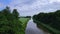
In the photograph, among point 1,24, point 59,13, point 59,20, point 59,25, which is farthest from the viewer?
point 59,13

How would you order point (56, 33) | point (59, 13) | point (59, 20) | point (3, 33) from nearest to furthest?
point (3, 33) → point (56, 33) → point (59, 20) → point (59, 13)

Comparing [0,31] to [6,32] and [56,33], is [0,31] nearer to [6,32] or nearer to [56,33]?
[6,32]

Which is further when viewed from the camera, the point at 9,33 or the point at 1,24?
the point at 1,24

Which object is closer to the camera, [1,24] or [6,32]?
[6,32]

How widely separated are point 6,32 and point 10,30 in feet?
4.62

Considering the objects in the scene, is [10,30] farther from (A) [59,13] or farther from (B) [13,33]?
(A) [59,13]

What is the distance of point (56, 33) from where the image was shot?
45.7 metres

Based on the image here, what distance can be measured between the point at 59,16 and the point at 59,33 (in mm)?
21213

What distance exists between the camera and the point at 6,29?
35438 millimetres

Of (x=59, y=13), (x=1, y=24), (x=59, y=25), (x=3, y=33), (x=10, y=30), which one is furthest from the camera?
(x=59, y=13)

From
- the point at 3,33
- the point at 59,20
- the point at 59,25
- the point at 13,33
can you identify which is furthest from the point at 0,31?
the point at 59,20

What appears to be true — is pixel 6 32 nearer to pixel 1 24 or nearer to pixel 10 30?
pixel 10 30

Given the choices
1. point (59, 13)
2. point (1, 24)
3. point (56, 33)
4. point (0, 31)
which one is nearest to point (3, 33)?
point (0, 31)

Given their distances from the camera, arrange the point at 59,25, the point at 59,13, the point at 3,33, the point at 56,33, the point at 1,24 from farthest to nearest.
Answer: the point at 59,13 < the point at 59,25 < the point at 56,33 < the point at 1,24 < the point at 3,33
